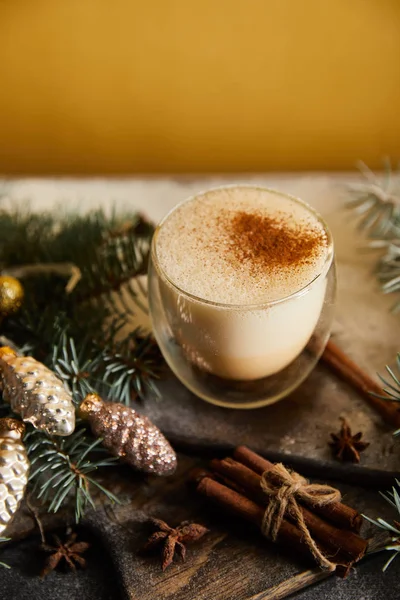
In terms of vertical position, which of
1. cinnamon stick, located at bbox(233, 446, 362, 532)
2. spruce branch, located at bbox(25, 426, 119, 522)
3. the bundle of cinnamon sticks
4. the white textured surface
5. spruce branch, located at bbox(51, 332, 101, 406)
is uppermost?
the white textured surface

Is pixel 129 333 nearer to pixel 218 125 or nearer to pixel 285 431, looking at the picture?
pixel 285 431

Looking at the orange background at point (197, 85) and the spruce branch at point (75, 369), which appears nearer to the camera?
the spruce branch at point (75, 369)

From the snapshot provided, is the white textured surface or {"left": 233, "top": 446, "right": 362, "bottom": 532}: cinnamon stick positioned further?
the white textured surface

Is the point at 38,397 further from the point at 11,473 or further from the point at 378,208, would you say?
the point at 378,208

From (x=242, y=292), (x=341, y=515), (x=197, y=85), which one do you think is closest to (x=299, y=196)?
(x=197, y=85)

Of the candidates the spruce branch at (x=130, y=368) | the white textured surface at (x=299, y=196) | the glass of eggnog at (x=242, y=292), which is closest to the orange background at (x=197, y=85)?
the white textured surface at (x=299, y=196)

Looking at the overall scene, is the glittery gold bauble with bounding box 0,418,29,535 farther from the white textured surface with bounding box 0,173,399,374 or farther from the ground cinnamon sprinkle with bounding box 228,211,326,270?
the white textured surface with bounding box 0,173,399,374

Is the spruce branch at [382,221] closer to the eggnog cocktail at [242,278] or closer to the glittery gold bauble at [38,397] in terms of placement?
the eggnog cocktail at [242,278]

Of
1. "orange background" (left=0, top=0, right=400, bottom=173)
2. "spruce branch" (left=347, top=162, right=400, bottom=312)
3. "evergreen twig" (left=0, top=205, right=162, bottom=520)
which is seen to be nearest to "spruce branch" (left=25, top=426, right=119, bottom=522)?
"evergreen twig" (left=0, top=205, right=162, bottom=520)
